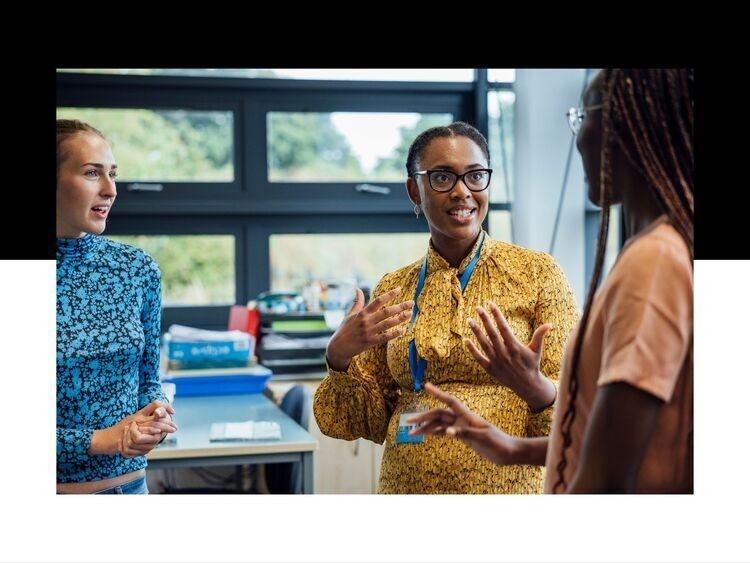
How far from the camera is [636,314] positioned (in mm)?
1363

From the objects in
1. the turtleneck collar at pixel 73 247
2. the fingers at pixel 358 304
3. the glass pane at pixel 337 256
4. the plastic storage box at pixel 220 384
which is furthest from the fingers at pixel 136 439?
the glass pane at pixel 337 256

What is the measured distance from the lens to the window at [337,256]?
13.9 ft

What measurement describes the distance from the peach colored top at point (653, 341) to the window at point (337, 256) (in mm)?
2799

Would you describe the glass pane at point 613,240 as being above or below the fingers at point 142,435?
above

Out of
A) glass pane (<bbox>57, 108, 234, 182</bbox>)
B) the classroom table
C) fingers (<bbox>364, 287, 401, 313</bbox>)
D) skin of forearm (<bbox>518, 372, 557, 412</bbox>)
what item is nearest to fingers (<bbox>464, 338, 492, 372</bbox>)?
skin of forearm (<bbox>518, 372, 557, 412</bbox>)

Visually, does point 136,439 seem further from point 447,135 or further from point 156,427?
point 447,135

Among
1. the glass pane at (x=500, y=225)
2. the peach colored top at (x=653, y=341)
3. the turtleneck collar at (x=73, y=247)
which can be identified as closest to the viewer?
the peach colored top at (x=653, y=341)

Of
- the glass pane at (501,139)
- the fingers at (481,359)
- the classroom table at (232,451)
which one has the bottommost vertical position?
the classroom table at (232,451)

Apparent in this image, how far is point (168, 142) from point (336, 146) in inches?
32.0

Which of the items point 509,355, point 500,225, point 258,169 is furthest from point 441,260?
point 258,169

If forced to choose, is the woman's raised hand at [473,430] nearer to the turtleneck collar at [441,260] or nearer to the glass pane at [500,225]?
the turtleneck collar at [441,260]

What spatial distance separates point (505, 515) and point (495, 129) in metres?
2.31
